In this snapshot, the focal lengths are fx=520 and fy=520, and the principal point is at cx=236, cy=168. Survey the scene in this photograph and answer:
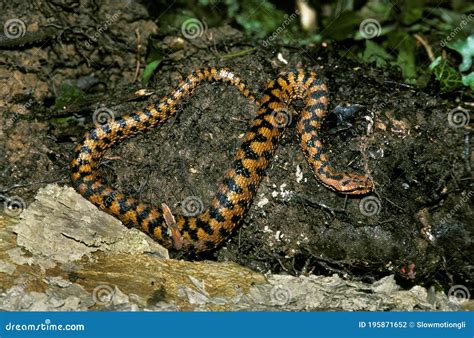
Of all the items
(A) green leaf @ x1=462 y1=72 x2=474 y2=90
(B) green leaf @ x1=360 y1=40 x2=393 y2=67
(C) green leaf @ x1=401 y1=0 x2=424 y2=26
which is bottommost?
(A) green leaf @ x1=462 y1=72 x2=474 y2=90

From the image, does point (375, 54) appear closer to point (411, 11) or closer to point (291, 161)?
point (411, 11)

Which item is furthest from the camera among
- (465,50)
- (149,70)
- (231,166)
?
(465,50)

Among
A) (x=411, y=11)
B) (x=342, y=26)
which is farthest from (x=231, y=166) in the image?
(x=411, y=11)

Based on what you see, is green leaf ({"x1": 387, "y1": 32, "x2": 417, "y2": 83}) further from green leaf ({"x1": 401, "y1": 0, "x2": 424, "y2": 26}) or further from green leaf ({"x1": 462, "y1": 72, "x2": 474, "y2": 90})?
green leaf ({"x1": 462, "y1": 72, "x2": 474, "y2": 90})

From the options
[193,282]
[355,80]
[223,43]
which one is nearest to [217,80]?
[223,43]

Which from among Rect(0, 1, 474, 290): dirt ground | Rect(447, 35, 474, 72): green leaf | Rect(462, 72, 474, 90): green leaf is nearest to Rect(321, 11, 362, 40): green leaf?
Rect(0, 1, 474, 290): dirt ground
